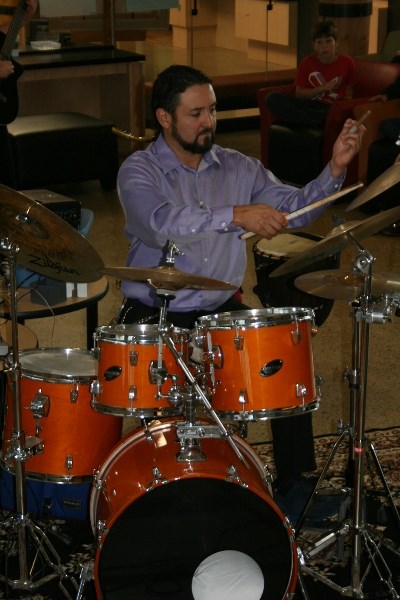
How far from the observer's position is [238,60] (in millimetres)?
9562

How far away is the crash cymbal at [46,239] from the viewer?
266cm

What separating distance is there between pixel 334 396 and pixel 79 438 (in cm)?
157

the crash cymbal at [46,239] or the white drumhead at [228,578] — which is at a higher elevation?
the crash cymbal at [46,239]

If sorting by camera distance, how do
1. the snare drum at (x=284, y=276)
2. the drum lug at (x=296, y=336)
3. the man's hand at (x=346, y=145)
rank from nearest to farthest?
the drum lug at (x=296, y=336) → the man's hand at (x=346, y=145) → the snare drum at (x=284, y=276)

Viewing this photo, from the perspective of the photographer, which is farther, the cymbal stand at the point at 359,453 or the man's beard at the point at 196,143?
the man's beard at the point at 196,143

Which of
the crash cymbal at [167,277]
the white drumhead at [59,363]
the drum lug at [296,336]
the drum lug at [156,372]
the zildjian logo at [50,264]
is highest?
the crash cymbal at [167,277]

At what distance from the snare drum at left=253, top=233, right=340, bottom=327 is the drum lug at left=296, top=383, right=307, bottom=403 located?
4.62ft

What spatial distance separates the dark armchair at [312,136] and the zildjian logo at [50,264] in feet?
13.8

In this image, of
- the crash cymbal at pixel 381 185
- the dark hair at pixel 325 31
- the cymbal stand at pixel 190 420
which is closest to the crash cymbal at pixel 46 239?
the cymbal stand at pixel 190 420

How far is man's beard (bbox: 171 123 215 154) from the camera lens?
3.21 metres

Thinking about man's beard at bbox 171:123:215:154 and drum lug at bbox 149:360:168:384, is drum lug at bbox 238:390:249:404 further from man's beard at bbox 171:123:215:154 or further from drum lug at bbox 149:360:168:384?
man's beard at bbox 171:123:215:154

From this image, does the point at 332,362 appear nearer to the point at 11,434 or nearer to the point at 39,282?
the point at 39,282

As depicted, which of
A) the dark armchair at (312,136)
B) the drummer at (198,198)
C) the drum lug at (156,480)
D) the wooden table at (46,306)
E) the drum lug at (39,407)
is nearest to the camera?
the drum lug at (156,480)

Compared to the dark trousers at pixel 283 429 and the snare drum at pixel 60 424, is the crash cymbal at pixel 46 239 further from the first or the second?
the dark trousers at pixel 283 429
